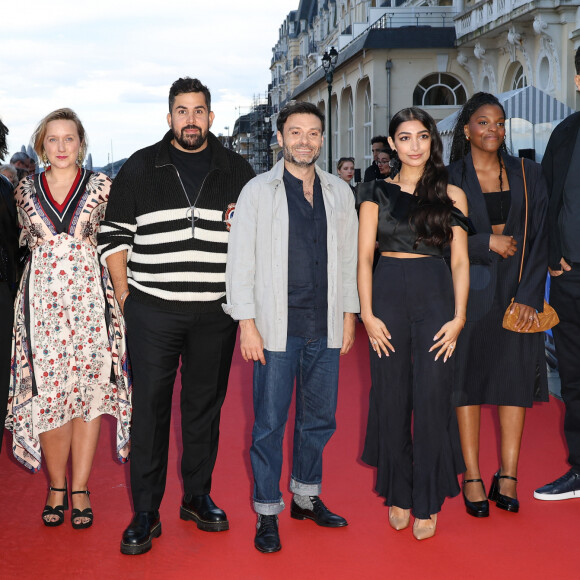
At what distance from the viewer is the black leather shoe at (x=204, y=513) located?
413cm

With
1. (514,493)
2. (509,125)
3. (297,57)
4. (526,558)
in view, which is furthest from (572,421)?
(297,57)

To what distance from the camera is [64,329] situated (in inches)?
161

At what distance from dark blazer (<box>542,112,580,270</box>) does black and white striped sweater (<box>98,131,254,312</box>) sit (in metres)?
1.94

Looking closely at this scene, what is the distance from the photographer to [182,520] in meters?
4.31

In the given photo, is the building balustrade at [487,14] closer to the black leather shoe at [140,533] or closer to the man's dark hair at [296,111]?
the man's dark hair at [296,111]

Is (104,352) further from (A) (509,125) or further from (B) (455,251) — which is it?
(A) (509,125)

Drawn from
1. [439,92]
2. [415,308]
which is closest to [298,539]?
[415,308]

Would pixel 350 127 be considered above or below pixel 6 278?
above

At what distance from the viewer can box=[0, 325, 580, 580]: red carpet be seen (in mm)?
3689

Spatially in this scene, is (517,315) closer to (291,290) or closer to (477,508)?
(477,508)

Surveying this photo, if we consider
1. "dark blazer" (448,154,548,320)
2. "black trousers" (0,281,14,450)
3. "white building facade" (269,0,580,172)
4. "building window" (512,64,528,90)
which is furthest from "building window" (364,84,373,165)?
"black trousers" (0,281,14,450)

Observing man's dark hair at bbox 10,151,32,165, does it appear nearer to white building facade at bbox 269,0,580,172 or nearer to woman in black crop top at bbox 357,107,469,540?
woman in black crop top at bbox 357,107,469,540

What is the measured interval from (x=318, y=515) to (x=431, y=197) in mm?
1841

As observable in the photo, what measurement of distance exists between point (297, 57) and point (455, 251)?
59.3 meters
